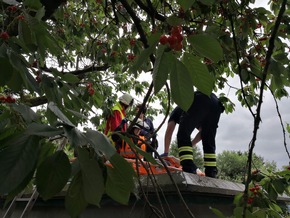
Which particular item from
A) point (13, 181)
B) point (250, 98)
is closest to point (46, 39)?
point (13, 181)

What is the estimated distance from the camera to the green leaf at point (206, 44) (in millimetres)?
900

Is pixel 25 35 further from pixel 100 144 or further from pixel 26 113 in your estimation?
pixel 100 144

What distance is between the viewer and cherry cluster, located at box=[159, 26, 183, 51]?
0.93 m

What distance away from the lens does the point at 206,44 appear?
902 millimetres

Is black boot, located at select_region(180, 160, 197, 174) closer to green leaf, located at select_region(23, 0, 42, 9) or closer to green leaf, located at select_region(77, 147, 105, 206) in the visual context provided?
green leaf, located at select_region(23, 0, 42, 9)

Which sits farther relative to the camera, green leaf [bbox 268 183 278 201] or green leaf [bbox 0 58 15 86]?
green leaf [bbox 268 183 278 201]

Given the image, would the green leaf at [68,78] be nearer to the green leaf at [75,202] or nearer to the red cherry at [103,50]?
the green leaf at [75,202]

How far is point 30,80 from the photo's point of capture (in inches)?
43.5

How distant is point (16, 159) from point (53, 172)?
0.13 meters

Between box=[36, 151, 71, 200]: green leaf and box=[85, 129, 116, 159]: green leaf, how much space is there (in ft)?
0.40

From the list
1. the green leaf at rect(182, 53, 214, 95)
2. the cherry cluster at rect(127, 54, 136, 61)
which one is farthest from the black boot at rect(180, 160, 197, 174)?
the green leaf at rect(182, 53, 214, 95)

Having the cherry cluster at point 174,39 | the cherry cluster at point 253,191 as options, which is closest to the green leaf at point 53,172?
the cherry cluster at point 174,39

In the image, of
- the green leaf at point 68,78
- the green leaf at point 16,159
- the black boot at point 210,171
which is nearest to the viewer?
the green leaf at point 16,159

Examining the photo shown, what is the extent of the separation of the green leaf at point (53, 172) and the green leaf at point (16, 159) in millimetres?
78
